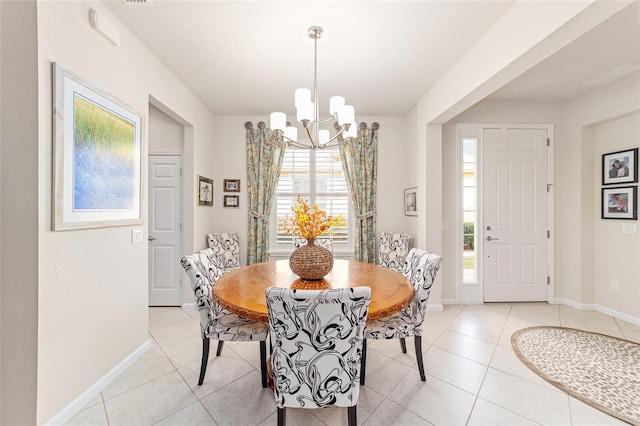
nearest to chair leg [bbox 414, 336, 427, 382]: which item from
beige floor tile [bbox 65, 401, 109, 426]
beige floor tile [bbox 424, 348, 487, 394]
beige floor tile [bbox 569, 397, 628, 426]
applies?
beige floor tile [bbox 424, 348, 487, 394]

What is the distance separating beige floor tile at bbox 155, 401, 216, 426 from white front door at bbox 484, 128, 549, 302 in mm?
3619

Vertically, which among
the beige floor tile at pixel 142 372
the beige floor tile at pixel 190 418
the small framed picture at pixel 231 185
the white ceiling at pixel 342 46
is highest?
the white ceiling at pixel 342 46

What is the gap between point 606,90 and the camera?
3.10 meters

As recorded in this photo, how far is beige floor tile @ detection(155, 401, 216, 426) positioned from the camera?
1.59 meters

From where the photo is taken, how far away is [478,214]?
3645 mm

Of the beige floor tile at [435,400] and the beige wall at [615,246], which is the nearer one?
the beige floor tile at [435,400]

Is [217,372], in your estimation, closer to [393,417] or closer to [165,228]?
[393,417]

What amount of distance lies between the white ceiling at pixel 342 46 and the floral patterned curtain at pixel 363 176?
74 cm

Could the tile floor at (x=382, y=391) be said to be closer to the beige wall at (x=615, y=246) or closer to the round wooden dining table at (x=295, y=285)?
the beige wall at (x=615, y=246)

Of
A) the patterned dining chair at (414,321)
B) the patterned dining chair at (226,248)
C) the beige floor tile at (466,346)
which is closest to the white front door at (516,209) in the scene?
the beige floor tile at (466,346)

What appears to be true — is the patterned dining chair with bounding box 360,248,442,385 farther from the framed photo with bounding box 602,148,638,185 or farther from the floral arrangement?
the framed photo with bounding box 602,148,638,185

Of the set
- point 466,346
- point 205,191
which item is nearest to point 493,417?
point 466,346

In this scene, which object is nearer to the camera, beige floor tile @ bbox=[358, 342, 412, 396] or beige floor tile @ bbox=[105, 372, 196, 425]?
beige floor tile @ bbox=[105, 372, 196, 425]

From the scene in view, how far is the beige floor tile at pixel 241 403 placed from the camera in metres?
1.63
